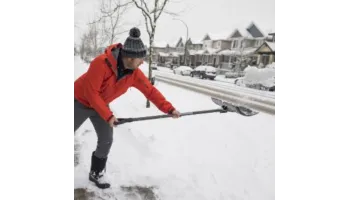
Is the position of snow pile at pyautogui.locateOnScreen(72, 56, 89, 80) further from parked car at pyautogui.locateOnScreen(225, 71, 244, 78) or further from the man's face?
parked car at pyautogui.locateOnScreen(225, 71, 244, 78)

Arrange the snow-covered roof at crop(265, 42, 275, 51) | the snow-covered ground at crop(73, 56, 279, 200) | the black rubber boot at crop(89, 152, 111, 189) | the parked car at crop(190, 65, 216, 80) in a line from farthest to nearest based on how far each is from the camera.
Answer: the parked car at crop(190, 65, 216, 80) → the snow-covered roof at crop(265, 42, 275, 51) → the snow-covered ground at crop(73, 56, 279, 200) → the black rubber boot at crop(89, 152, 111, 189)

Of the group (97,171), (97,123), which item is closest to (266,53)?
(97,123)

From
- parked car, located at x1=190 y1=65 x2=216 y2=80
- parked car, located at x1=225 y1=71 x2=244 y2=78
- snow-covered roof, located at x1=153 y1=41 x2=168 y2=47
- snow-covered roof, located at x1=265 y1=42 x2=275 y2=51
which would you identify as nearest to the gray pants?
snow-covered roof, located at x1=153 y1=41 x2=168 y2=47

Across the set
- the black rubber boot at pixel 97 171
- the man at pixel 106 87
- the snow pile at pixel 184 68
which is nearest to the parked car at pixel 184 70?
the snow pile at pixel 184 68

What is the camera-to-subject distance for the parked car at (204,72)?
3.39m

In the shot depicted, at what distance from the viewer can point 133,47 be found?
161 centimetres

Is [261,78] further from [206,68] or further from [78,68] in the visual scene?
[78,68]

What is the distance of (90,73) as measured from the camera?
162cm

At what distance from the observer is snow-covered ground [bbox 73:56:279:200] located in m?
2.08

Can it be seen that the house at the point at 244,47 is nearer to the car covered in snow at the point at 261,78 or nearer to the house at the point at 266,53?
the house at the point at 266,53

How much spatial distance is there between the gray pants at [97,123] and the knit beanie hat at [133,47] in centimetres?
54

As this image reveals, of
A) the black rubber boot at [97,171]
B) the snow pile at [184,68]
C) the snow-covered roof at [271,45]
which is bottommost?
the black rubber boot at [97,171]

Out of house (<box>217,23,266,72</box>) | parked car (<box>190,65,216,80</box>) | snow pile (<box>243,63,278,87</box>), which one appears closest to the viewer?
snow pile (<box>243,63,278,87</box>)
